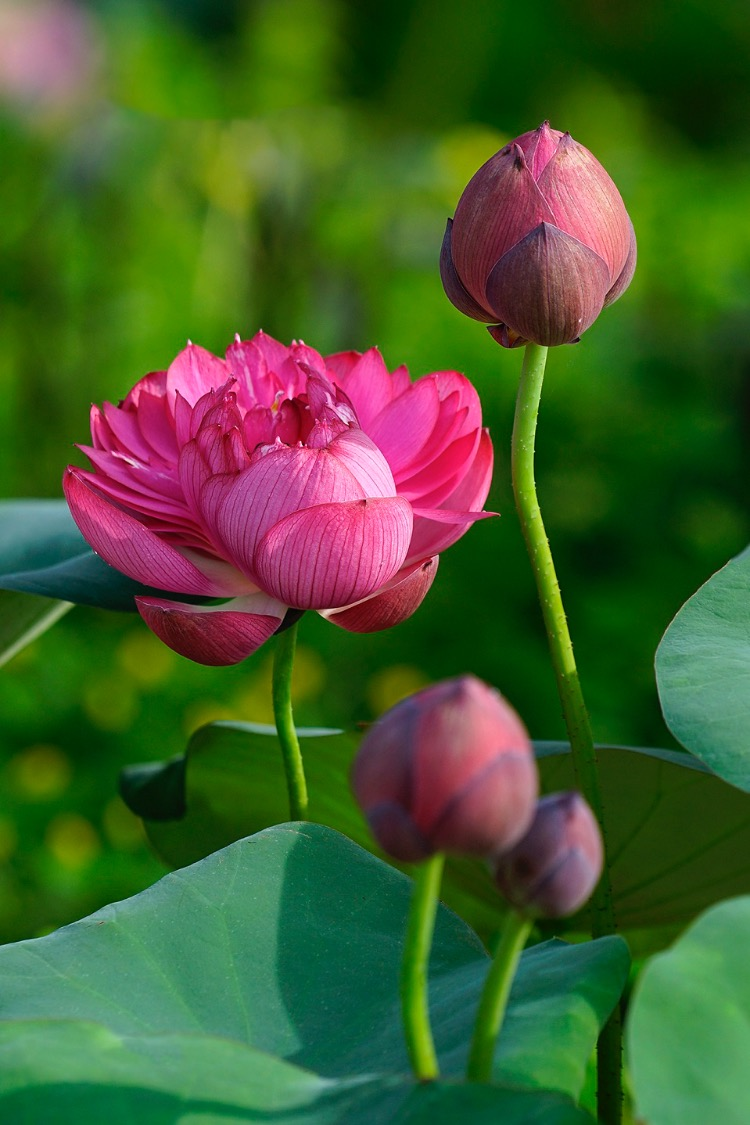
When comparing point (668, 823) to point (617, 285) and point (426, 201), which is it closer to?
point (617, 285)

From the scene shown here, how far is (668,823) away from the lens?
1.90ft

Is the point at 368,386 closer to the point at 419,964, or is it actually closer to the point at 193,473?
the point at 193,473

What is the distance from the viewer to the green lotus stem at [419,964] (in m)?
0.30

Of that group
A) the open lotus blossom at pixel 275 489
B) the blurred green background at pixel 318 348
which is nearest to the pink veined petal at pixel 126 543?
the open lotus blossom at pixel 275 489

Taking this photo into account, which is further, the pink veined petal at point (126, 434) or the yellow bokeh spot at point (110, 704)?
the yellow bokeh spot at point (110, 704)

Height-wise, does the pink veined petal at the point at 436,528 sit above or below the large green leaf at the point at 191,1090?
above

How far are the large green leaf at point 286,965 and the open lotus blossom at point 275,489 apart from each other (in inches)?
3.4

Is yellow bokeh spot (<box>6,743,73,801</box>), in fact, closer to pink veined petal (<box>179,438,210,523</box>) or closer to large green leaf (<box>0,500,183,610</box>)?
large green leaf (<box>0,500,183,610</box>)

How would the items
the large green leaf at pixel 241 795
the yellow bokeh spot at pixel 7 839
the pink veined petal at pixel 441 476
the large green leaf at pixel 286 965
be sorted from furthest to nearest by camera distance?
1. the yellow bokeh spot at pixel 7 839
2. the large green leaf at pixel 241 795
3. the pink veined petal at pixel 441 476
4. the large green leaf at pixel 286 965

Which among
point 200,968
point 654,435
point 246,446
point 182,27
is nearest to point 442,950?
point 200,968

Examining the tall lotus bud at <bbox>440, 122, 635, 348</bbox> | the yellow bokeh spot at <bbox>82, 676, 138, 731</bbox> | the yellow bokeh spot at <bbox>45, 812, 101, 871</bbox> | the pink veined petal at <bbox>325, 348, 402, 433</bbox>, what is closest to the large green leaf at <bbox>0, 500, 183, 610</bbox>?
the pink veined petal at <bbox>325, 348, 402, 433</bbox>

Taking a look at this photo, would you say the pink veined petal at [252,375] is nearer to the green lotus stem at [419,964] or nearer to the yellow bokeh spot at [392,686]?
the green lotus stem at [419,964]

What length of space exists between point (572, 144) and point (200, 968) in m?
0.32

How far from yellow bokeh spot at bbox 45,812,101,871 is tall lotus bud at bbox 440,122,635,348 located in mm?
1091
